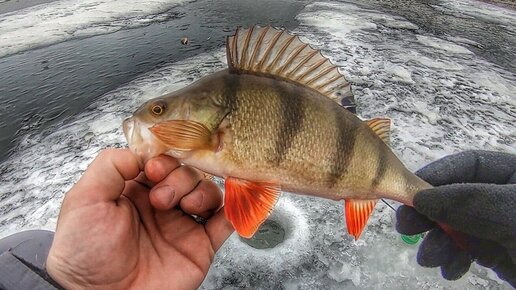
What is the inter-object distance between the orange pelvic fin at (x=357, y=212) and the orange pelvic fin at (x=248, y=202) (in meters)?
0.33

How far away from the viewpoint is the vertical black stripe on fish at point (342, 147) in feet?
4.18

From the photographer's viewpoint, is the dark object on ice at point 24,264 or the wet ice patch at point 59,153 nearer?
the dark object on ice at point 24,264

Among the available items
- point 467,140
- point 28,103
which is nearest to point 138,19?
point 28,103

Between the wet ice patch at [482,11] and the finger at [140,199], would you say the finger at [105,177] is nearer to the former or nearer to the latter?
the finger at [140,199]

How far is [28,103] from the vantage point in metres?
4.21

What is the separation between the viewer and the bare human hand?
1.18 meters

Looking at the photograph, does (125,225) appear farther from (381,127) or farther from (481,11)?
(481,11)

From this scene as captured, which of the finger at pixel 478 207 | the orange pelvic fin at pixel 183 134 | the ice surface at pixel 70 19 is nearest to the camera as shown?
the orange pelvic fin at pixel 183 134

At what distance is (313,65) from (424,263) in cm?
117

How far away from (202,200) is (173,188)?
13cm

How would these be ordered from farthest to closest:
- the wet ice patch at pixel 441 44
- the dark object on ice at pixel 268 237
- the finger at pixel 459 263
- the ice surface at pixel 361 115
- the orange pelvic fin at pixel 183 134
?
the wet ice patch at pixel 441 44 < the dark object on ice at pixel 268 237 < the ice surface at pixel 361 115 < the finger at pixel 459 263 < the orange pelvic fin at pixel 183 134

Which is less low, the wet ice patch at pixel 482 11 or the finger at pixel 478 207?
the finger at pixel 478 207

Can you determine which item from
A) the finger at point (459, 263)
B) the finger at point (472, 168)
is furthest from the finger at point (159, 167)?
the finger at point (459, 263)

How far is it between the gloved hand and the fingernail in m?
0.93
